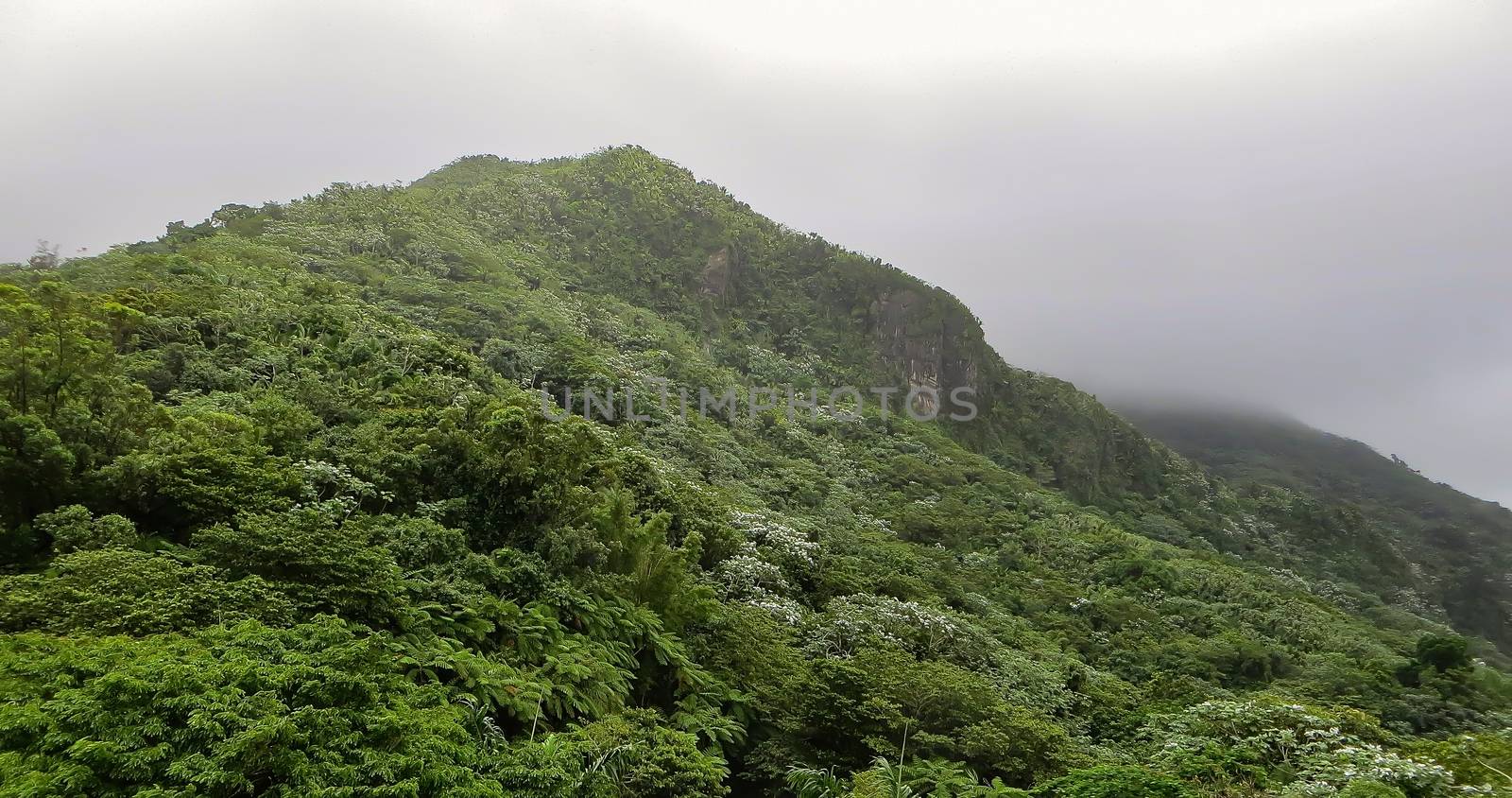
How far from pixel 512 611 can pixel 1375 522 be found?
91.2 m

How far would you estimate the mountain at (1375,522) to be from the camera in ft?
181

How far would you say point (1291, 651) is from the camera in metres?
27.0

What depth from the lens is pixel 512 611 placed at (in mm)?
11281

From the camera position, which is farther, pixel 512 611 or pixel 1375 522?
pixel 1375 522

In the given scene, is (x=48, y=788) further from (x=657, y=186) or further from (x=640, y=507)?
(x=657, y=186)

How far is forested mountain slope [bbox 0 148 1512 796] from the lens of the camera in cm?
668

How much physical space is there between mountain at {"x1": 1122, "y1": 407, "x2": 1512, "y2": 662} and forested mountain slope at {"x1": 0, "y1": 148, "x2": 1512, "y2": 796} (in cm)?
2083

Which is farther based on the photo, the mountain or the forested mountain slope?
the mountain

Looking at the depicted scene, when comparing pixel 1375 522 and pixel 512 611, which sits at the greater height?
pixel 512 611

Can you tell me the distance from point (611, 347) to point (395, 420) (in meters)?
29.5

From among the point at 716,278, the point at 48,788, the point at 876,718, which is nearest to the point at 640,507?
the point at 876,718

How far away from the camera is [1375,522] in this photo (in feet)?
243

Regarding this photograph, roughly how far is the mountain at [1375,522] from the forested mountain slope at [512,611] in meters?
20.8

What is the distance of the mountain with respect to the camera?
55188 mm
